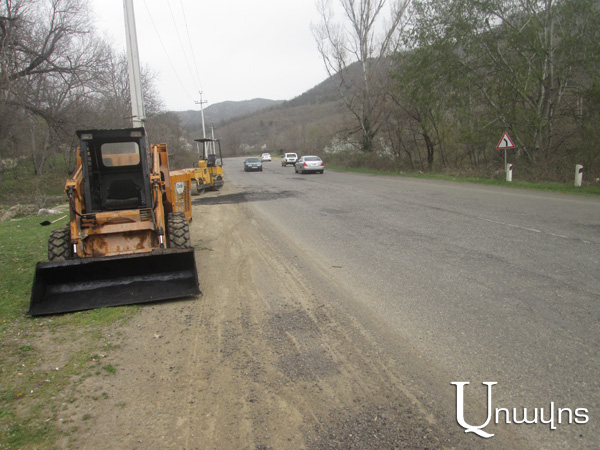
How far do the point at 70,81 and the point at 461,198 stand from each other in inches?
949

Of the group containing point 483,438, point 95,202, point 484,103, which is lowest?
point 483,438

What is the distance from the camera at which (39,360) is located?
408 centimetres

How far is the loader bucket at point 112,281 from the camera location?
541 centimetres

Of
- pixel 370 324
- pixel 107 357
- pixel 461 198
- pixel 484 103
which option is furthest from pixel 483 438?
pixel 484 103

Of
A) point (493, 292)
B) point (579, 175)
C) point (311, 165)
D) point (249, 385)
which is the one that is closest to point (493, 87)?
point (579, 175)

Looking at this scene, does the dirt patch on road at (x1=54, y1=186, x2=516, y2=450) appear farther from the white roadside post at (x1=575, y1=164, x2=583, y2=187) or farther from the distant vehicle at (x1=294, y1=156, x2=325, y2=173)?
the distant vehicle at (x1=294, y1=156, x2=325, y2=173)

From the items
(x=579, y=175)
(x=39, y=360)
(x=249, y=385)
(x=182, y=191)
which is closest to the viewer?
(x=249, y=385)

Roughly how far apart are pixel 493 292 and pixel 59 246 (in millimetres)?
6156

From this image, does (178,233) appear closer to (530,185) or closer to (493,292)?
(493,292)

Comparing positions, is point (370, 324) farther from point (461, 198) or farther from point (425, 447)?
point (461, 198)

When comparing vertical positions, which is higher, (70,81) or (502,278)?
(70,81)

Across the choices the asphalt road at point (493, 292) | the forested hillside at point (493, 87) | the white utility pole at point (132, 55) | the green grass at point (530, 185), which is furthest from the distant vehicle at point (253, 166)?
the asphalt road at point (493, 292)

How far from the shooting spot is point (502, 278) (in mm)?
5848

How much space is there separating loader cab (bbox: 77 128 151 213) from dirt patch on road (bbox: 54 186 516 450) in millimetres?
2838
